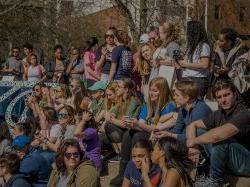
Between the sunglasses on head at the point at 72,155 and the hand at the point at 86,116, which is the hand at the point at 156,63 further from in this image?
the sunglasses on head at the point at 72,155

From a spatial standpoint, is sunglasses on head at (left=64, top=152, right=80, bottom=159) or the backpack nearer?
sunglasses on head at (left=64, top=152, right=80, bottom=159)

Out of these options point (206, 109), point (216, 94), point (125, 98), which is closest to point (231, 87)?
point (216, 94)

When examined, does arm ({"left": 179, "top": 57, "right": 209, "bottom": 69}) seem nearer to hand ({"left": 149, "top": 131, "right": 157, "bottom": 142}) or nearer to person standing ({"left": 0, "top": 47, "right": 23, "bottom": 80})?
hand ({"left": 149, "top": 131, "right": 157, "bottom": 142})

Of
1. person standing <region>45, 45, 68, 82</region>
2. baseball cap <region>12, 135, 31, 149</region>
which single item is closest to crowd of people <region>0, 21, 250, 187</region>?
baseball cap <region>12, 135, 31, 149</region>

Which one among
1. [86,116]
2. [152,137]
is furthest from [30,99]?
[152,137]

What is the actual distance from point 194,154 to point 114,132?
2417mm

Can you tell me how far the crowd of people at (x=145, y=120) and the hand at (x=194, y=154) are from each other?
1cm

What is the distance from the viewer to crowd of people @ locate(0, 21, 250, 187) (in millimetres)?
6633

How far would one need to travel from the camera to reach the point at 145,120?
8.53 metres

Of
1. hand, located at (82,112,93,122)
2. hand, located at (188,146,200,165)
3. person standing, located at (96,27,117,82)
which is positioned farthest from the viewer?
person standing, located at (96,27,117,82)

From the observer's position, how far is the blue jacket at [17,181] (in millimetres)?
7365

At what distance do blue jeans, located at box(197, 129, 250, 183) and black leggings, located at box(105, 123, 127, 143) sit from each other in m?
2.45

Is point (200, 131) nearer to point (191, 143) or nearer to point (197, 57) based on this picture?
point (191, 143)

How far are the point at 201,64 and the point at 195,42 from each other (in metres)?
0.32
